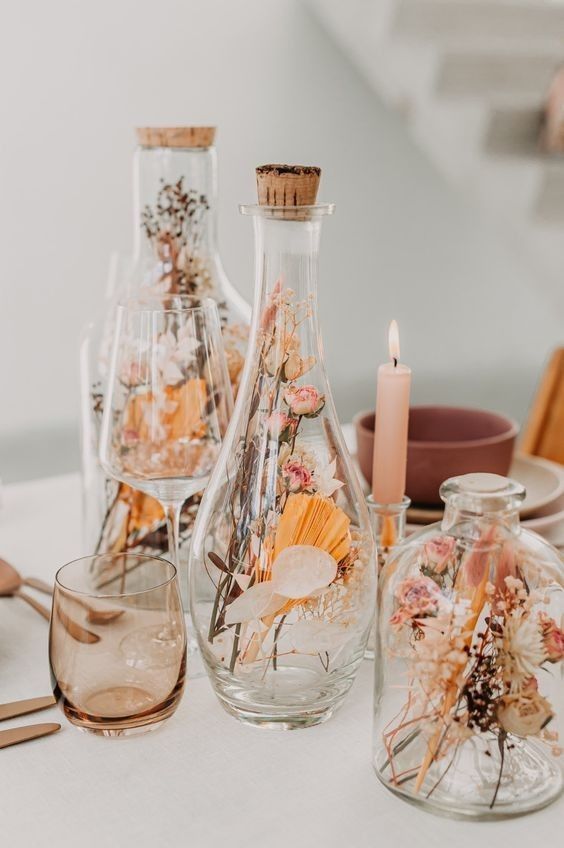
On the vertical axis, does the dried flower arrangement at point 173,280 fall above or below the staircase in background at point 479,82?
below

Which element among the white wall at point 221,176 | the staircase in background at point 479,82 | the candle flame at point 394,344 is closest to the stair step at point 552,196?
the staircase in background at point 479,82

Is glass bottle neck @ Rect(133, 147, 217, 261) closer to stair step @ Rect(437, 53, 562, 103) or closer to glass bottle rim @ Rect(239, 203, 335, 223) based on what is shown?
glass bottle rim @ Rect(239, 203, 335, 223)

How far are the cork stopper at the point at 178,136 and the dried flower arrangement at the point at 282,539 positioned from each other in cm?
32

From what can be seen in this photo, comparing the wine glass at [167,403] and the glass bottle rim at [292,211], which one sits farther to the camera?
the wine glass at [167,403]

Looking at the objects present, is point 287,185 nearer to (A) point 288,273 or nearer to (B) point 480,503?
(A) point 288,273

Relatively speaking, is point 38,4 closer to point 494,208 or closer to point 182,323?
point 494,208

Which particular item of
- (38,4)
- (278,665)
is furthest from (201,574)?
(38,4)

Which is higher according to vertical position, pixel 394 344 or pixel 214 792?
pixel 394 344

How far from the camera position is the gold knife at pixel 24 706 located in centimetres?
74

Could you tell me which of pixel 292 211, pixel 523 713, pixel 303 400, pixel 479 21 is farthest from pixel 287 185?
pixel 479 21

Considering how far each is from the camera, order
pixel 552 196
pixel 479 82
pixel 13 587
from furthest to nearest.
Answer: pixel 552 196
pixel 479 82
pixel 13 587

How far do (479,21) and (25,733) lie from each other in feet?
8.07

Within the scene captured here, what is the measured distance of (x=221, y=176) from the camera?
2801mm

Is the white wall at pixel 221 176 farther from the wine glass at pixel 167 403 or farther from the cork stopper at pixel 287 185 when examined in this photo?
the cork stopper at pixel 287 185
